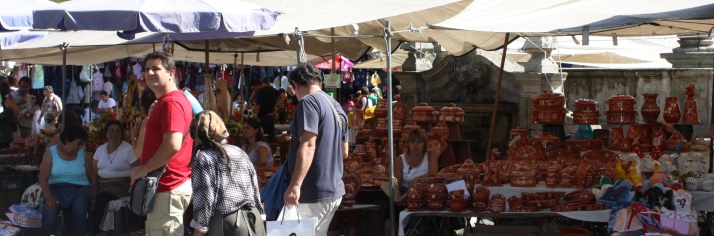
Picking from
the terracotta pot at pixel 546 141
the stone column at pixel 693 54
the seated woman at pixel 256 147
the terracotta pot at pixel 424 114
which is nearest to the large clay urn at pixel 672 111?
the terracotta pot at pixel 546 141

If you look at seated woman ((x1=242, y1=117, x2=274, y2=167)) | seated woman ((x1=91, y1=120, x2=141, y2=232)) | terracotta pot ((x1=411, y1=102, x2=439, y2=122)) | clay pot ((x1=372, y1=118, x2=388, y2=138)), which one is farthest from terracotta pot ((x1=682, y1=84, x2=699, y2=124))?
seated woman ((x1=91, y1=120, x2=141, y2=232))

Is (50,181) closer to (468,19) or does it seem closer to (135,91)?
(135,91)

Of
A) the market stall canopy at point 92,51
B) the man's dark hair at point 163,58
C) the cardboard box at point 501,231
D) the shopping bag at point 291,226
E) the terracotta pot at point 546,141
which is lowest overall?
the cardboard box at point 501,231

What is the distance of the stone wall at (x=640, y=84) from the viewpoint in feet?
37.2

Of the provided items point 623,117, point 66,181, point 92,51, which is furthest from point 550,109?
point 92,51

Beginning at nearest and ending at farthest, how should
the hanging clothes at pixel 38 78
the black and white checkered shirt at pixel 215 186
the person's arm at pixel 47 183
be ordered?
the black and white checkered shirt at pixel 215 186, the person's arm at pixel 47 183, the hanging clothes at pixel 38 78

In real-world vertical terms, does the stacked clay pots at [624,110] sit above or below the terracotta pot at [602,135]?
above

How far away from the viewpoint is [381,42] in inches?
383

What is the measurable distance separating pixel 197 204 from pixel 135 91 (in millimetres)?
5336

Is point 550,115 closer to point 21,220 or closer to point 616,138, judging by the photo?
point 616,138

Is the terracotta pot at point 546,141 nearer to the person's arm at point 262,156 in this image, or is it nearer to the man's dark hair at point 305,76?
the person's arm at point 262,156

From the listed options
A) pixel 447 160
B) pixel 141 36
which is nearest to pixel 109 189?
pixel 141 36

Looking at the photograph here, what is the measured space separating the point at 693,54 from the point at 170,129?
9011 mm

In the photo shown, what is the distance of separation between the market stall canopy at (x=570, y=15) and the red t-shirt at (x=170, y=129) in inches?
76.5
